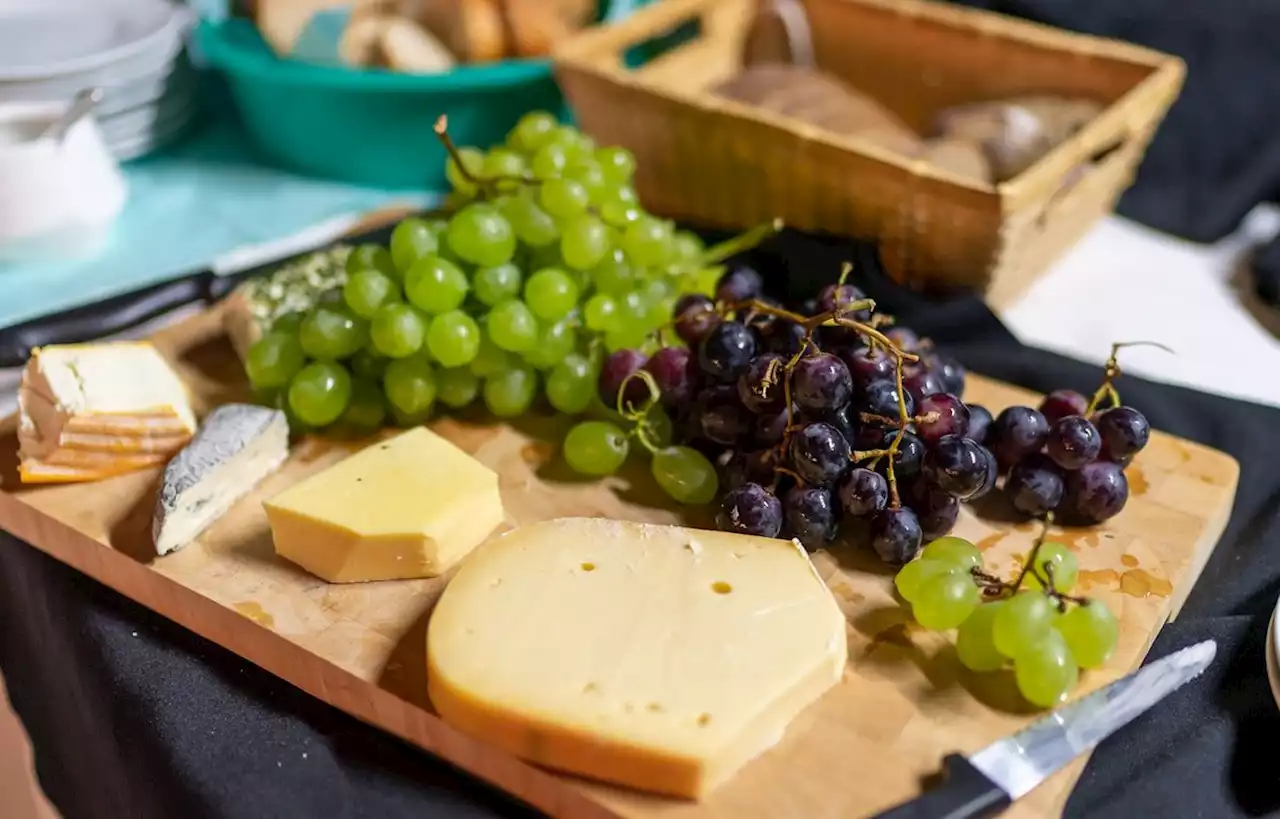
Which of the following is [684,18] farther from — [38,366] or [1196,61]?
[38,366]

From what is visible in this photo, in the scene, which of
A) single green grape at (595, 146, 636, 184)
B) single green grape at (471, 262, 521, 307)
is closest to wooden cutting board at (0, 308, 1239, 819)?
single green grape at (471, 262, 521, 307)

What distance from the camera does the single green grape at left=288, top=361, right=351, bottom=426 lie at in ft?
2.78

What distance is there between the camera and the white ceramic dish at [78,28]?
132 centimetres

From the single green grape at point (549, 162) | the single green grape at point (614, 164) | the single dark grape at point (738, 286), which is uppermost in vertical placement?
the single green grape at point (549, 162)

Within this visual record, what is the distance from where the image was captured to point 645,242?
904 mm

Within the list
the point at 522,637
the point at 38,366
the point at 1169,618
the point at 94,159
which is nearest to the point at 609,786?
the point at 522,637

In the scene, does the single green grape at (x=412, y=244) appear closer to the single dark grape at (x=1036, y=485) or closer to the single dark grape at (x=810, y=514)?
the single dark grape at (x=810, y=514)

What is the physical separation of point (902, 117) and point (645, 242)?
2.03ft

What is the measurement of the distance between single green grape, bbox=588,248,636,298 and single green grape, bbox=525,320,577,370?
1.8 inches

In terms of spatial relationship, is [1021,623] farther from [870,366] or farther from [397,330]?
[397,330]

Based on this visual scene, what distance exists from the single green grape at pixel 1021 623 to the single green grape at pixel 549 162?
511mm

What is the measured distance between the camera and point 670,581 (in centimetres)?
67

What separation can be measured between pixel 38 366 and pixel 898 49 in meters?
1.02

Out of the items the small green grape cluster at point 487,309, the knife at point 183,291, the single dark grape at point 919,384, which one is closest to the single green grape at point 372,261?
the small green grape cluster at point 487,309
